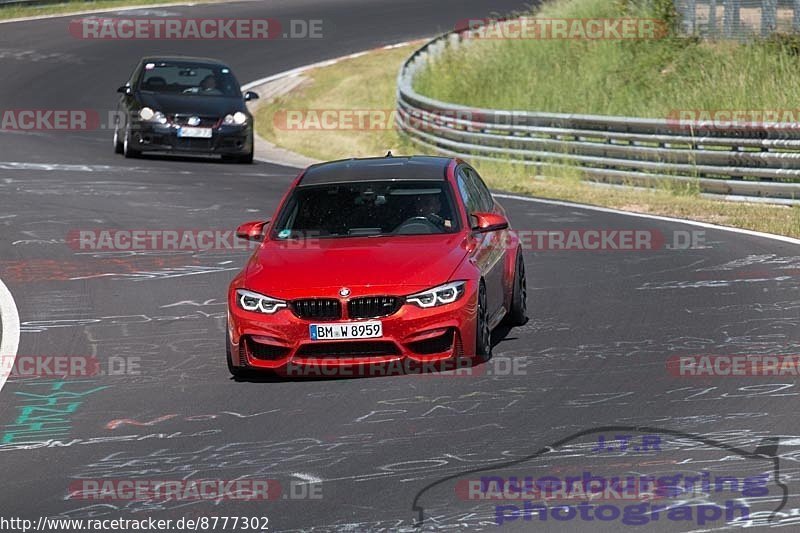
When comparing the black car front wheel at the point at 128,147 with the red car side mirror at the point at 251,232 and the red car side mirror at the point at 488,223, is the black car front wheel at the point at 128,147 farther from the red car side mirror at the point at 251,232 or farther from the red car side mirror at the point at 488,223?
the red car side mirror at the point at 488,223

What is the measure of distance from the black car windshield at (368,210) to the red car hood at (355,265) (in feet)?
0.55

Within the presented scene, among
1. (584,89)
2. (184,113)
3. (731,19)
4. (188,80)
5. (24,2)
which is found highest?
(731,19)

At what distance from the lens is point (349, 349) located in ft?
33.4

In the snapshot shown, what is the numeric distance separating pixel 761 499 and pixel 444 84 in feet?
94.9

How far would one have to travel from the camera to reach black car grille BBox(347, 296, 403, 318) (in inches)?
401

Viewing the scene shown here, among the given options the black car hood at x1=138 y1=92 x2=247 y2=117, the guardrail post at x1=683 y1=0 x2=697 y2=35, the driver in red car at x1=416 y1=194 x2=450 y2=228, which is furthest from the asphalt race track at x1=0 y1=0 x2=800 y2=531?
the guardrail post at x1=683 y1=0 x2=697 y2=35

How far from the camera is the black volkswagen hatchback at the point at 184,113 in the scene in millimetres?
26219

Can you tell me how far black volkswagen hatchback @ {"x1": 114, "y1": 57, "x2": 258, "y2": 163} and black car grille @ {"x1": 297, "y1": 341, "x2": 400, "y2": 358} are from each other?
1646cm

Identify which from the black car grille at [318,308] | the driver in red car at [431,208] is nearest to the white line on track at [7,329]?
the black car grille at [318,308]

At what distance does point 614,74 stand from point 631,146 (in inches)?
346

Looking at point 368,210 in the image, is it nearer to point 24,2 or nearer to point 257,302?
point 257,302

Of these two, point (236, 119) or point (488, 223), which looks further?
point (236, 119)

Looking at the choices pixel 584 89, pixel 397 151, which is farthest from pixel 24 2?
pixel 584 89

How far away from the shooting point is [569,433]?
8.55m
